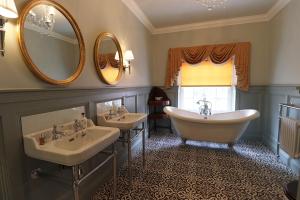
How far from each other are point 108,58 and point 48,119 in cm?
117

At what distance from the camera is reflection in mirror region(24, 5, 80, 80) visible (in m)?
1.23

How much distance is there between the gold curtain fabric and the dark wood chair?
575mm

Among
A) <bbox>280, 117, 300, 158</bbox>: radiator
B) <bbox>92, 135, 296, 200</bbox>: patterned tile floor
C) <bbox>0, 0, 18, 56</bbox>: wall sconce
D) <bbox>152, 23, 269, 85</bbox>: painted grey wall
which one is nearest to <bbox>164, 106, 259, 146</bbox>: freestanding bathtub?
<bbox>92, 135, 296, 200</bbox>: patterned tile floor

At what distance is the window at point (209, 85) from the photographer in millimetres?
3633

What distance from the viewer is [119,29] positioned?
249cm

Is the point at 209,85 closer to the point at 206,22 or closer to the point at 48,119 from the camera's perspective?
the point at 206,22

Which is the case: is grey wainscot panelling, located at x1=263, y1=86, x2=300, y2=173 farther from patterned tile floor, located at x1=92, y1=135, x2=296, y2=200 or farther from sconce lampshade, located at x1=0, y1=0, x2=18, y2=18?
sconce lampshade, located at x1=0, y1=0, x2=18, y2=18

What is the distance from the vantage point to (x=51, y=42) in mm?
1408

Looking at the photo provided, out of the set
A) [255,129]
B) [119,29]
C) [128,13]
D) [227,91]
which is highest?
[128,13]

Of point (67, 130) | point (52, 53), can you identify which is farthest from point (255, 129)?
point (52, 53)

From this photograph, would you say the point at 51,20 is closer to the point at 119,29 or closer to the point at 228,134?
the point at 119,29

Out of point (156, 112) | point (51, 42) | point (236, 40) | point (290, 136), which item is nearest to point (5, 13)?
point (51, 42)

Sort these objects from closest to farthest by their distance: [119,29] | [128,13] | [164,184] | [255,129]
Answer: [164,184] → [119,29] → [128,13] → [255,129]

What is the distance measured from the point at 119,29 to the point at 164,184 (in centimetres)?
230
